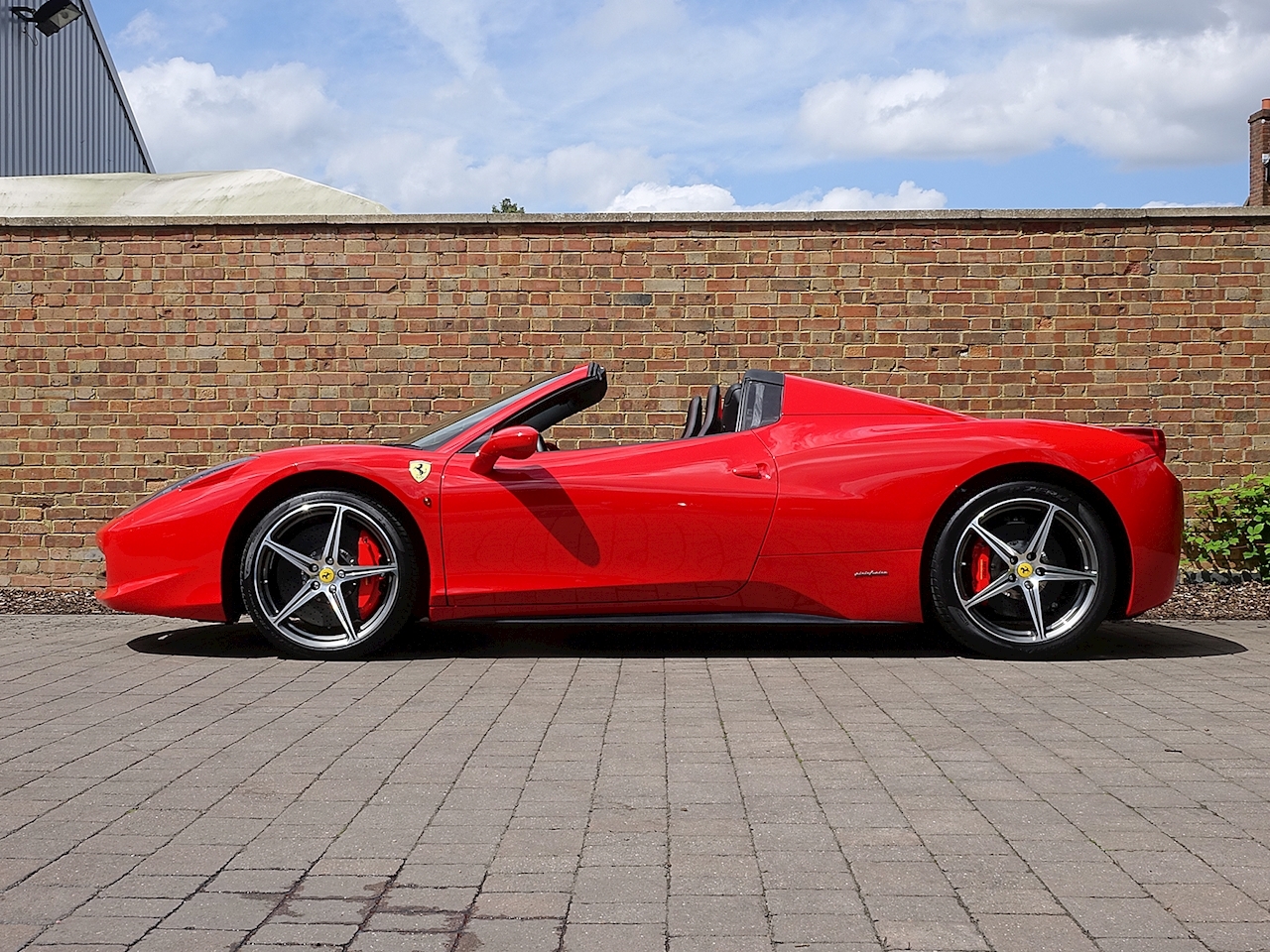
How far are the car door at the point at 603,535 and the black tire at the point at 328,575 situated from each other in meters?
0.25

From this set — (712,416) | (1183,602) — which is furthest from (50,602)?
(1183,602)

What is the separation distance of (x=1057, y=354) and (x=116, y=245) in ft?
20.3

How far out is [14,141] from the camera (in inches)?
688

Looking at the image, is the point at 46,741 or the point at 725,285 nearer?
the point at 46,741

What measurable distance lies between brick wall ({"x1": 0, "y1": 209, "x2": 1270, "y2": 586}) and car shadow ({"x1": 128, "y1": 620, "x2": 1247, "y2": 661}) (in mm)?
1879

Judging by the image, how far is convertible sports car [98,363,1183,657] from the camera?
572cm

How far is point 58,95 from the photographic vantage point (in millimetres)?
20312

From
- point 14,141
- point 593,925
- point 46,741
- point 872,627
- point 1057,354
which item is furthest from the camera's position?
point 14,141

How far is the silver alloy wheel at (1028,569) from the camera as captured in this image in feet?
18.9

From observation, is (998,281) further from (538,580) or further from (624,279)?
(538,580)

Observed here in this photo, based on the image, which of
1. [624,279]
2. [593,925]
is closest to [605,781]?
[593,925]

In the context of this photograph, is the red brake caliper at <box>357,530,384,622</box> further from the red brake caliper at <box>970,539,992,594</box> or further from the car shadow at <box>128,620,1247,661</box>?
the red brake caliper at <box>970,539,992,594</box>

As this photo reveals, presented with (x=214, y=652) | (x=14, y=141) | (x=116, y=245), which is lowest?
(x=214, y=652)

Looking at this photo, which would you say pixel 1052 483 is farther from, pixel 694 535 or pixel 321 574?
pixel 321 574
